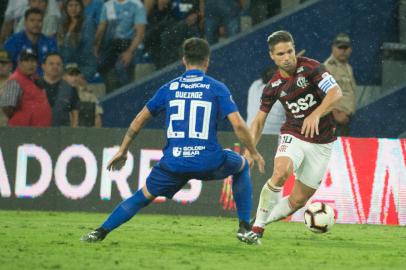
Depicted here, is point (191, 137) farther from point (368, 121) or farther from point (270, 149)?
point (368, 121)

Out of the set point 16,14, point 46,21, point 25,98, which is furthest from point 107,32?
point 25,98

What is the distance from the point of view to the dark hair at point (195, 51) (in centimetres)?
930

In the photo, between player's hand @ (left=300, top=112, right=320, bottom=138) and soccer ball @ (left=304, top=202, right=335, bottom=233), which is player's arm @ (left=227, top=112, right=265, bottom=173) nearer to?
player's hand @ (left=300, top=112, right=320, bottom=138)

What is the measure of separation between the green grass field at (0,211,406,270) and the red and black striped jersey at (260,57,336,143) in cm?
117

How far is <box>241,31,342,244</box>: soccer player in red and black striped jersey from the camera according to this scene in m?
10.2

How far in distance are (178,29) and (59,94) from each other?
2634 millimetres

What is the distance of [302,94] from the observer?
10.5 meters

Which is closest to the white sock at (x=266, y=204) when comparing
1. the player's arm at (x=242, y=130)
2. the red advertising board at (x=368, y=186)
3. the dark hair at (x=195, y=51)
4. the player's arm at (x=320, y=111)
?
the player's arm at (x=320, y=111)

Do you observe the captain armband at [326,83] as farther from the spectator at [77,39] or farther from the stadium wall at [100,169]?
the spectator at [77,39]

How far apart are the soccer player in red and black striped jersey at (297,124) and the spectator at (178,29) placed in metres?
6.31

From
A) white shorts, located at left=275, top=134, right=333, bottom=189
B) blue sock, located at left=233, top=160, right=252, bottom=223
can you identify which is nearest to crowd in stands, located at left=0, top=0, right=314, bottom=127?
white shorts, located at left=275, top=134, right=333, bottom=189

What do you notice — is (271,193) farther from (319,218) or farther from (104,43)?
(104,43)

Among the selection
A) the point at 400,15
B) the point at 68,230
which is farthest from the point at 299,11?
the point at 68,230

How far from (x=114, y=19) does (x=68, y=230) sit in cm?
627
